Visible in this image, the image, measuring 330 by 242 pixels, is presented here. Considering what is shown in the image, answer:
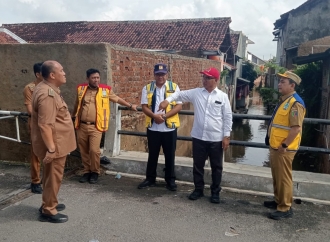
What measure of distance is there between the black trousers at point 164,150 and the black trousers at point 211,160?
378 mm

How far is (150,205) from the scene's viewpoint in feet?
13.5

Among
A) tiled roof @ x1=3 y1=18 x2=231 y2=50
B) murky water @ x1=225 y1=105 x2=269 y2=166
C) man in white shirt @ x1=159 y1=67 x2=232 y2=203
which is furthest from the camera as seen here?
tiled roof @ x1=3 y1=18 x2=231 y2=50

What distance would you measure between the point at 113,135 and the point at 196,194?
1.76 meters

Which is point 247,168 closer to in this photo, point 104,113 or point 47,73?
point 104,113

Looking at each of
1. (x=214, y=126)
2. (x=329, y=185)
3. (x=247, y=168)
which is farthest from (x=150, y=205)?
(x=329, y=185)

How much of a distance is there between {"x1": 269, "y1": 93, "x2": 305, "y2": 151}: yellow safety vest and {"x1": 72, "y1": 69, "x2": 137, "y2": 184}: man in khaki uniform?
2.39 meters

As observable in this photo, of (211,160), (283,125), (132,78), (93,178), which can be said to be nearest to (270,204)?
(211,160)

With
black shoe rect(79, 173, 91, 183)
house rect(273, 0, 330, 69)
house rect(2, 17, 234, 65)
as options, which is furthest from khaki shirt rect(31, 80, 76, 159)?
house rect(273, 0, 330, 69)

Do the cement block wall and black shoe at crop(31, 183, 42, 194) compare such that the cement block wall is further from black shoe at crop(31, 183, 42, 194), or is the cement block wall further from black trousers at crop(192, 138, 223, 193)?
black trousers at crop(192, 138, 223, 193)

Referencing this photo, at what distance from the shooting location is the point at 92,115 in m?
4.80

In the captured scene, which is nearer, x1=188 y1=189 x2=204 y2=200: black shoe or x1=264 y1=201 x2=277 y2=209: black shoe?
x1=264 y1=201 x2=277 y2=209: black shoe

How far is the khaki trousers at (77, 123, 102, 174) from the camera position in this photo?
4.81 metres

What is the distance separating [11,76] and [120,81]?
1.98 m

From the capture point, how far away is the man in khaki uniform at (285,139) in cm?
364
